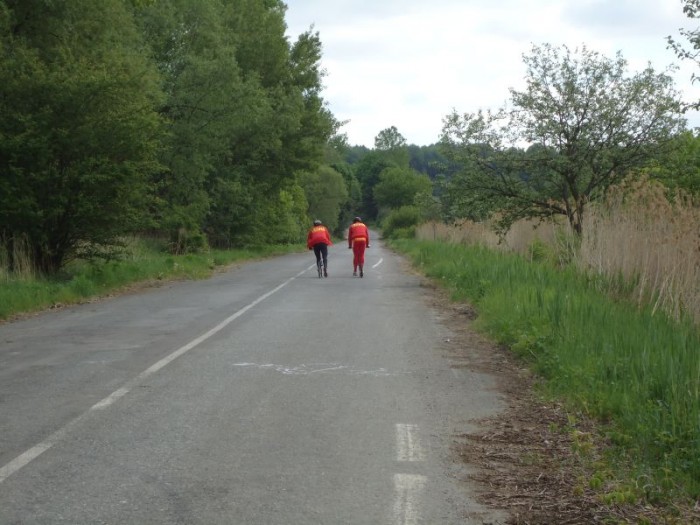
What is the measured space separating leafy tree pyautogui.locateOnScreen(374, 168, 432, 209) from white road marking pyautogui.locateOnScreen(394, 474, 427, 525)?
119714mm

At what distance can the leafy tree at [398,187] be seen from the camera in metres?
126

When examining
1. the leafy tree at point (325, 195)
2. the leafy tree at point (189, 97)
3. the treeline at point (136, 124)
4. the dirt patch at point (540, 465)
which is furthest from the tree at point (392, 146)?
the dirt patch at point (540, 465)

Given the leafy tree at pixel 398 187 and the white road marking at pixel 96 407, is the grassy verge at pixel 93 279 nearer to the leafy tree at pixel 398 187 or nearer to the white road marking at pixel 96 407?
the white road marking at pixel 96 407

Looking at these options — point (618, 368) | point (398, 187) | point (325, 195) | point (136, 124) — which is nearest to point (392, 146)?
point (398, 187)

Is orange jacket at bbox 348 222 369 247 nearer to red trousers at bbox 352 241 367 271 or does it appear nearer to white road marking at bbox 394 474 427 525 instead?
red trousers at bbox 352 241 367 271

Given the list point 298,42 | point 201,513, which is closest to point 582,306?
point 201,513

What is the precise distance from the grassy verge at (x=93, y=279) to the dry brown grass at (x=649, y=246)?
10.7 metres

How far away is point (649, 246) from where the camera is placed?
1171 centimetres

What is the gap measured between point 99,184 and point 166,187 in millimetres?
13018

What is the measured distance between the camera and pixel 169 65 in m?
31.8

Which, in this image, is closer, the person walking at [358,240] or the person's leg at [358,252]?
the person walking at [358,240]

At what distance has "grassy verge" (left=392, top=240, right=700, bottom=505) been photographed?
210 inches

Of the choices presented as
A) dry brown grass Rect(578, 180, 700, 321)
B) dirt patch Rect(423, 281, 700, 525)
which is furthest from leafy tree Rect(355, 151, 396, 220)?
dirt patch Rect(423, 281, 700, 525)

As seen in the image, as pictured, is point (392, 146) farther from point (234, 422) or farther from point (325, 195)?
point (234, 422)
